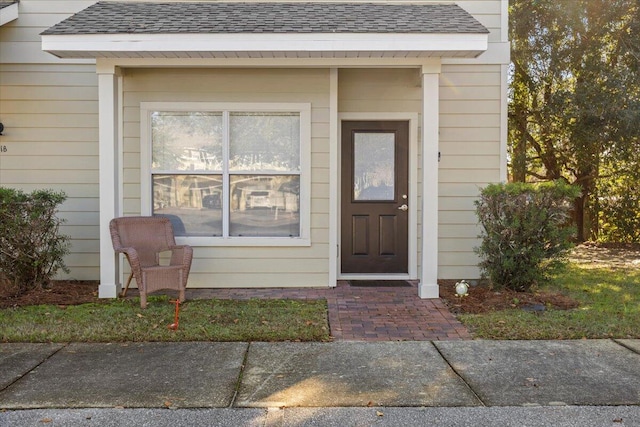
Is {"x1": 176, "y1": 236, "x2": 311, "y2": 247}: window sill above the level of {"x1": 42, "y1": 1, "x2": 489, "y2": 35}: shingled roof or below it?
below

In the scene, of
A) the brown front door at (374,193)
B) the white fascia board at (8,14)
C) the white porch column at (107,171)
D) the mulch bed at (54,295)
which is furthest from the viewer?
the brown front door at (374,193)

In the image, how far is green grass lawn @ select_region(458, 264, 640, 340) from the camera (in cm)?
472

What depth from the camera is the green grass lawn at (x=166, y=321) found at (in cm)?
459

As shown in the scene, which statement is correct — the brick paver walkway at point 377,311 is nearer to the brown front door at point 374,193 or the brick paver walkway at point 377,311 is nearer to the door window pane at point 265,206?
the brown front door at point 374,193

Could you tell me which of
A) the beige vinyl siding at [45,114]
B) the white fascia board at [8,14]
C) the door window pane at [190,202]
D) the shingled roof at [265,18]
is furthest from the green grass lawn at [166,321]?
the white fascia board at [8,14]

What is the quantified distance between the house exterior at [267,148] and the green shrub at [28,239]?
0.56 meters

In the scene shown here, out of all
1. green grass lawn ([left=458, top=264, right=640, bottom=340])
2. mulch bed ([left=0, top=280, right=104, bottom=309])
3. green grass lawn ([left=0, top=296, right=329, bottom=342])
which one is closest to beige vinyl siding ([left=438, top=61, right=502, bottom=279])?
green grass lawn ([left=458, top=264, right=640, bottom=340])

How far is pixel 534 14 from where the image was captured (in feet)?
35.3

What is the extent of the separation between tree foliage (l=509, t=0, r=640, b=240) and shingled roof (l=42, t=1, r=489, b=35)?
4.69m

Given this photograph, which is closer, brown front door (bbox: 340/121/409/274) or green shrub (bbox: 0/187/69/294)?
green shrub (bbox: 0/187/69/294)

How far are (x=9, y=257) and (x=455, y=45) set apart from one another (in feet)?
17.1

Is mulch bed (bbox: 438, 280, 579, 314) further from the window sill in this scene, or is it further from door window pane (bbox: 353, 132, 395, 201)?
the window sill

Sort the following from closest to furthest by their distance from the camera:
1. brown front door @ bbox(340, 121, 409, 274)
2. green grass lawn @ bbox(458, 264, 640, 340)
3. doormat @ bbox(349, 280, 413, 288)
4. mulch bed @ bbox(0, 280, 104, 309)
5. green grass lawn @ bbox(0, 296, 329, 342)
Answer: green grass lawn @ bbox(0, 296, 329, 342)
green grass lawn @ bbox(458, 264, 640, 340)
mulch bed @ bbox(0, 280, 104, 309)
doormat @ bbox(349, 280, 413, 288)
brown front door @ bbox(340, 121, 409, 274)

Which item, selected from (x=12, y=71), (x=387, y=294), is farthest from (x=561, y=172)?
(x=12, y=71)
